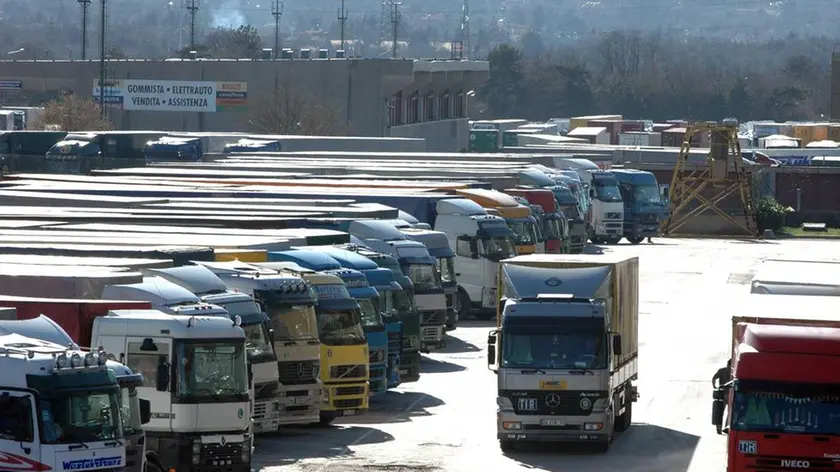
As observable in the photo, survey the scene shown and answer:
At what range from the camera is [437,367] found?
38.7 m

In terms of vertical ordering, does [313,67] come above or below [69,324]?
above

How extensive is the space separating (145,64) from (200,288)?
84.5m

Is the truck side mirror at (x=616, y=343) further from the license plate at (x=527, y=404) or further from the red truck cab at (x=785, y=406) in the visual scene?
the red truck cab at (x=785, y=406)

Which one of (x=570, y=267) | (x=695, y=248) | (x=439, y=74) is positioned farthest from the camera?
(x=439, y=74)

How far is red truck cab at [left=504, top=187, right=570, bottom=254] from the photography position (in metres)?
57.3

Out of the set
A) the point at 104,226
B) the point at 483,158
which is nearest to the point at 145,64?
the point at 483,158

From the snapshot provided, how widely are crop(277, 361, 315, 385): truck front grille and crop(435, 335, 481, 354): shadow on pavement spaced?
13671 mm

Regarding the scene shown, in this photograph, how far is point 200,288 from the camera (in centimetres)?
2573

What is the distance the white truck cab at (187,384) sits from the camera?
22969 mm

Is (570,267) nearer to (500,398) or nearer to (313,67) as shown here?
(500,398)

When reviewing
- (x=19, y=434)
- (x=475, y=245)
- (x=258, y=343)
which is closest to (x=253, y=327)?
(x=258, y=343)

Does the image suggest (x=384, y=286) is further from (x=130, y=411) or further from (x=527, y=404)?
(x=130, y=411)

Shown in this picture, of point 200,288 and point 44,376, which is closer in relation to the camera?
point 44,376

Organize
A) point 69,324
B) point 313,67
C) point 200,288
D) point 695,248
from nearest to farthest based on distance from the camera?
point 69,324 < point 200,288 < point 695,248 < point 313,67
